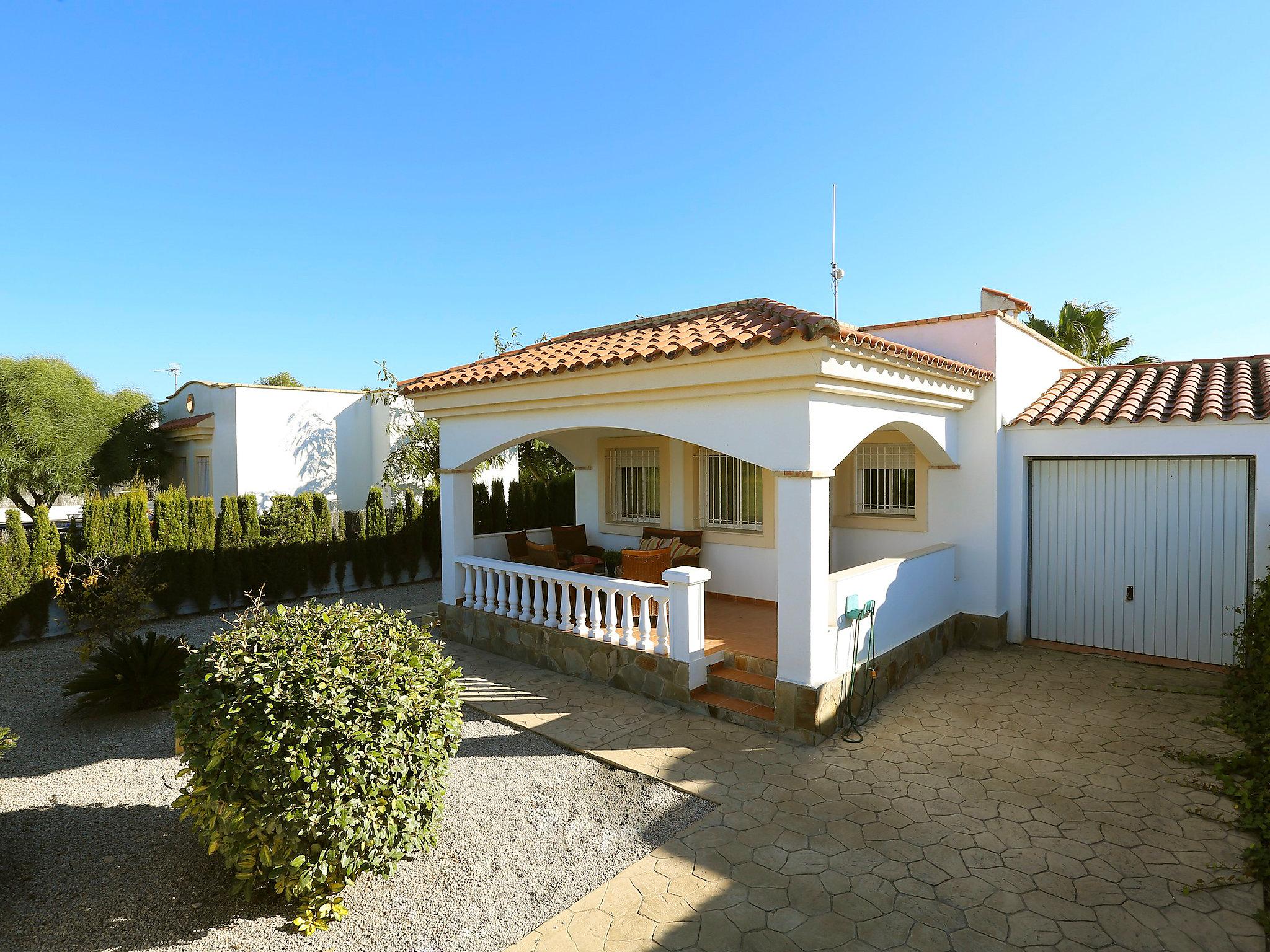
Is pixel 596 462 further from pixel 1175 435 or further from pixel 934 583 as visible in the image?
pixel 1175 435

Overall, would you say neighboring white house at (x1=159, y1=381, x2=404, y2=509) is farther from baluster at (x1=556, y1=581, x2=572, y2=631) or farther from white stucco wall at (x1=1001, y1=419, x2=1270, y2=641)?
white stucco wall at (x1=1001, y1=419, x2=1270, y2=641)

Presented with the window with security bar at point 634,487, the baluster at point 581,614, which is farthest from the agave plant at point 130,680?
the window with security bar at point 634,487

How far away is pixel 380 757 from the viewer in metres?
3.80

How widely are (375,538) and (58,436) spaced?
1325cm

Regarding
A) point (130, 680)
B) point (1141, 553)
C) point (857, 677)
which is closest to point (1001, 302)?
point (1141, 553)

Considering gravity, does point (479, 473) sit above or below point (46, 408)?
below

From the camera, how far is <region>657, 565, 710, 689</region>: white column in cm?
704

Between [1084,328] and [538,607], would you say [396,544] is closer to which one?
[538,607]

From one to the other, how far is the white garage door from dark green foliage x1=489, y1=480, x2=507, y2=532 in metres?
11.7

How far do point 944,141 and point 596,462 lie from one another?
27.5 feet

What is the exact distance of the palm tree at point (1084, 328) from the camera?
58.4ft

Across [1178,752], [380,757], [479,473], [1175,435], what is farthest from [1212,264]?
[380,757]

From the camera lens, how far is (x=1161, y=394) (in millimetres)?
9250

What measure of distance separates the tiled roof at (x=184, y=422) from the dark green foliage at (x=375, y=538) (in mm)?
7035
